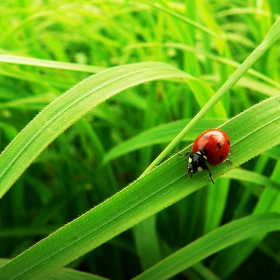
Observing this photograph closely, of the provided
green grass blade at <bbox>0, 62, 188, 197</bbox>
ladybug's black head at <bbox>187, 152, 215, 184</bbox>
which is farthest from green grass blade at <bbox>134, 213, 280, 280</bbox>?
green grass blade at <bbox>0, 62, 188, 197</bbox>

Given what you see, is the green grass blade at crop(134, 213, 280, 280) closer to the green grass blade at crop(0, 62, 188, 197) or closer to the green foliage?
the green foliage

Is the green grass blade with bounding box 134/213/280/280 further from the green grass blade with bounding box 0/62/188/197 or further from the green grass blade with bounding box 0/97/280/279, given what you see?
the green grass blade with bounding box 0/62/188/197

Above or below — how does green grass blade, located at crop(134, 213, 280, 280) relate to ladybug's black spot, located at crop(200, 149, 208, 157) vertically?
below

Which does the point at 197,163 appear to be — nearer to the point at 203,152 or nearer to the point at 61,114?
the point at 203,152

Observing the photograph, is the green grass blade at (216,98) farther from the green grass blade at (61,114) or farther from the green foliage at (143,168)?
the green grass blade at (61,114)

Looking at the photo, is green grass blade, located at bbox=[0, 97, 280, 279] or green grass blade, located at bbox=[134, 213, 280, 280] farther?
green grass blade, located at bbox=[134, 213, 280, 280]

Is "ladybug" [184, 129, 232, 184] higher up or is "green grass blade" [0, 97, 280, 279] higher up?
"ladybug" [184, 129, 232, 184]

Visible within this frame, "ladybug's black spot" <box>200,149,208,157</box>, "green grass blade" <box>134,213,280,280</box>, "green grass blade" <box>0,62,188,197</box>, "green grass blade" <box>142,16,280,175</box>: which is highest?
"green grass blade" <box>0,62,188,197</box>

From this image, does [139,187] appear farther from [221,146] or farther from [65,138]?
[65,138]

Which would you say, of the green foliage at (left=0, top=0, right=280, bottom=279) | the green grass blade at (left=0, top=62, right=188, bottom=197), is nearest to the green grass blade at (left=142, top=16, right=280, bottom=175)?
the green foliage at (left=0, top=0, right=280, bottom=279)

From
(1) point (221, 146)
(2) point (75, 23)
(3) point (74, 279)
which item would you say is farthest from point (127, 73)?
(2) point (75, 23)
